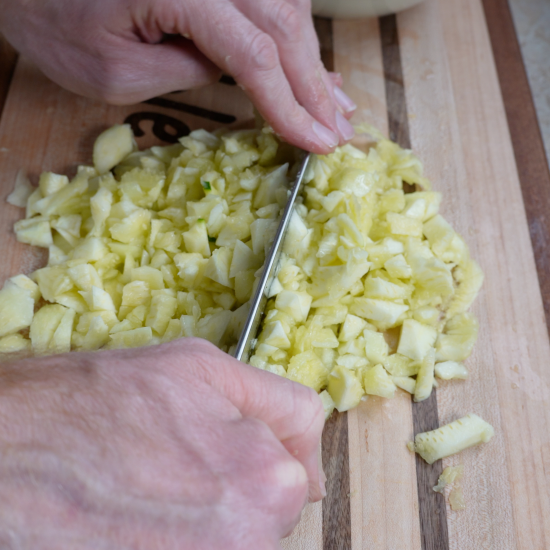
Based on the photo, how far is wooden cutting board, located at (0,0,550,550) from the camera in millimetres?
1154

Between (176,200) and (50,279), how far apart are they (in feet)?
1.27

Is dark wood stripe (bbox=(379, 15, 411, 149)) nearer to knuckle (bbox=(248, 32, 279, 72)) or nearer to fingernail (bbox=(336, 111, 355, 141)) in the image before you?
fingernail (bbox=(336, 111, 355, 141))

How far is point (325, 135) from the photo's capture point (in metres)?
1.43

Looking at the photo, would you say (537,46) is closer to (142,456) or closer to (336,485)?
(336,485)

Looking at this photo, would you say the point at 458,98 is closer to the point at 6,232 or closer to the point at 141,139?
the point at 141,139

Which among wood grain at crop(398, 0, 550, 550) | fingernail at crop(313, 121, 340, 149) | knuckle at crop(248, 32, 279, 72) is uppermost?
knuckle at crop(248, 32, 279, 72)

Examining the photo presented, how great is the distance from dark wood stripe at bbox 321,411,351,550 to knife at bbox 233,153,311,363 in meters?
0.26

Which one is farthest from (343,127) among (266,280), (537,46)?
(537,46)

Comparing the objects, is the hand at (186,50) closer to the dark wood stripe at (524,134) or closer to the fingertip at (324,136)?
the fingertip at (324,136)

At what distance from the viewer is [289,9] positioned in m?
1.35

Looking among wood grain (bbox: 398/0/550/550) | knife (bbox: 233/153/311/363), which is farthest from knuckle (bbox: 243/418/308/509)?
wood grain (bbox: 398/0/550/550)

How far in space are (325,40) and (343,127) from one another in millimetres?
597

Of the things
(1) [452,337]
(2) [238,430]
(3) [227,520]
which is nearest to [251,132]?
(1) [452,337]

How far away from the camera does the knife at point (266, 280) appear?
116 centimetres
